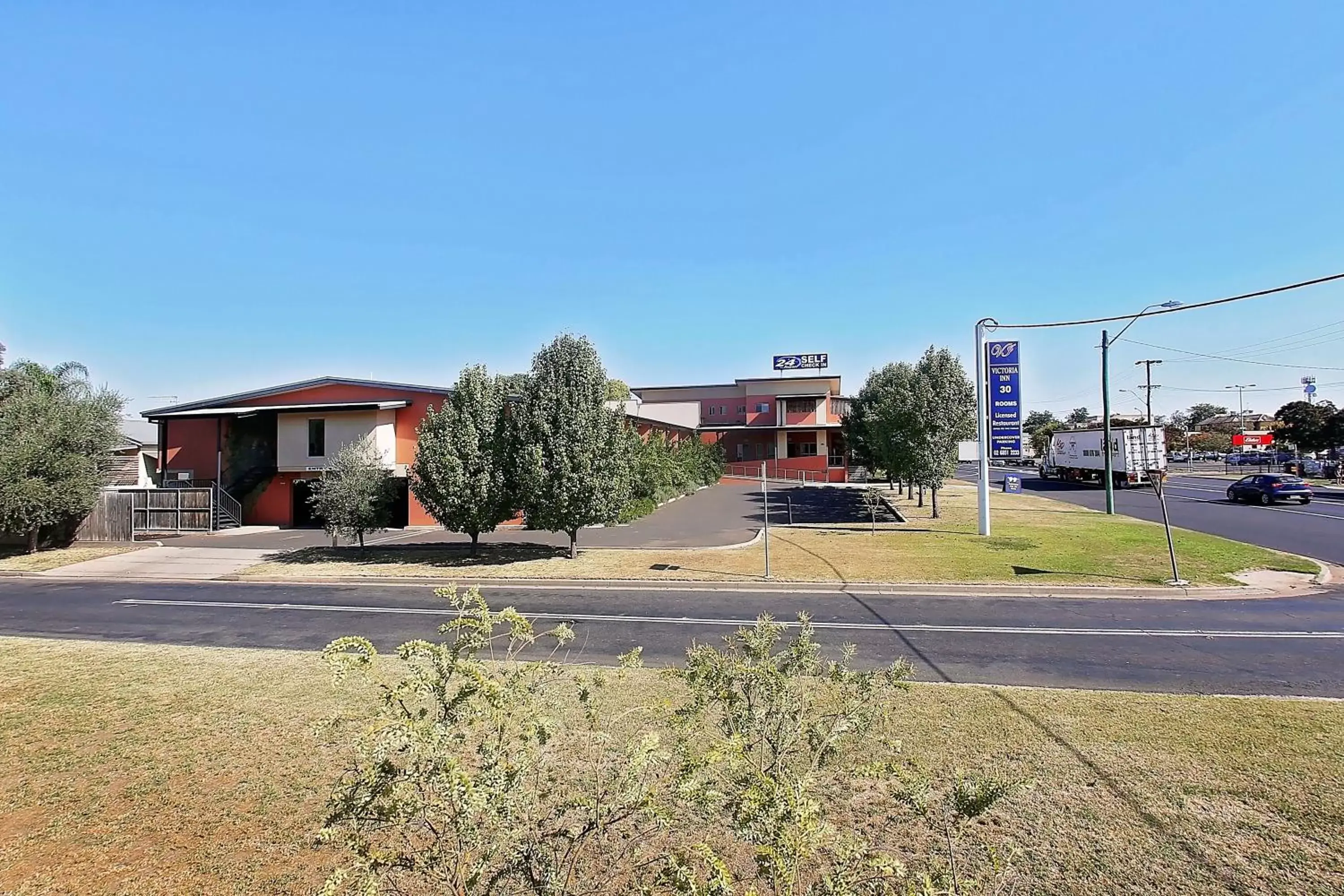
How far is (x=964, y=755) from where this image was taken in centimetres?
568

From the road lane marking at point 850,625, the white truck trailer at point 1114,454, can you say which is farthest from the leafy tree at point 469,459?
the white truck trailer at point 1114,454

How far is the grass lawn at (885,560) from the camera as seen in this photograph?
15.2 m

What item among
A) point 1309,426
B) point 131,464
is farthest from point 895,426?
point 1309,426

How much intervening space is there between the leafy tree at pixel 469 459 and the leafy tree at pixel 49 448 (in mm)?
12264

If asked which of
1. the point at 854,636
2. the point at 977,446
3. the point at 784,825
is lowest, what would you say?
the point at 854,636

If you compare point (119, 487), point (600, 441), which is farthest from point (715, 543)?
point (119, 487)

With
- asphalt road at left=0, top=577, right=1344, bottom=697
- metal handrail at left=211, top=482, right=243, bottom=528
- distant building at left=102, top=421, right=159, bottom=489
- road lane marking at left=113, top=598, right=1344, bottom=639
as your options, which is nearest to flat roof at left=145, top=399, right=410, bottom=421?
distant building at left=102, top=421, right=159, bottom=489

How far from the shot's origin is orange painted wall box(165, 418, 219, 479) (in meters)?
29.9

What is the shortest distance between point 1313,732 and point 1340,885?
3.01m

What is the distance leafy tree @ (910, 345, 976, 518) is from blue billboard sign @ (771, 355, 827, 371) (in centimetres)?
4612

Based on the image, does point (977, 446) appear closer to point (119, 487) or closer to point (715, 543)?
point (715, 543)

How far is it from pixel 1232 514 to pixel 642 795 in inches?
1342

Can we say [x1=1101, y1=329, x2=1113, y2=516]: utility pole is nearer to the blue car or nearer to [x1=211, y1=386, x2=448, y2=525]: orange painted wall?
the blue car

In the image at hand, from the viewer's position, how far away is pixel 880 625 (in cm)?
1099
